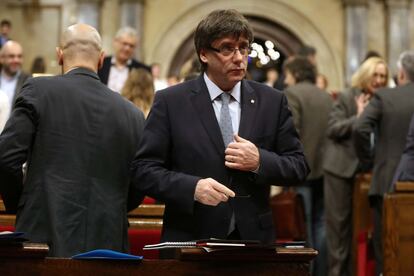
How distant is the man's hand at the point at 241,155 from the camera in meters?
4.04

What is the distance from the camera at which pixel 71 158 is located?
182 inches

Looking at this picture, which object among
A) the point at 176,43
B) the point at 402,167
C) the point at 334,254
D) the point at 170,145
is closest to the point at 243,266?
the point at 170,145

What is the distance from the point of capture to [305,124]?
28.1 feet

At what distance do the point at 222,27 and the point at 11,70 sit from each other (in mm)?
5247

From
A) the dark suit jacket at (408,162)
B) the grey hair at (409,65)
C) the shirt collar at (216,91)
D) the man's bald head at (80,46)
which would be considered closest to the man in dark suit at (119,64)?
the grey hair at (409,65)

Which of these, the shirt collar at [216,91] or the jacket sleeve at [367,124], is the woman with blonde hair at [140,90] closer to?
the jacket sleeve at [367,124]

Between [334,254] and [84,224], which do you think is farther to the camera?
[334,254]

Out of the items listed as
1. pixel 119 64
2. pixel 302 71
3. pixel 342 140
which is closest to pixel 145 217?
pixel 119 64

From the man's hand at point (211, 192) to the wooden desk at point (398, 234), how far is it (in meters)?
2.26

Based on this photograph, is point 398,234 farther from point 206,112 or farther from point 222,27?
point 222,27

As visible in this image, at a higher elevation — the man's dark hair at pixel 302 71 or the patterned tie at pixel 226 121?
the man's dark hair at pixel 302 71

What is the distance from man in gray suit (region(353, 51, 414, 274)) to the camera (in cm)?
730

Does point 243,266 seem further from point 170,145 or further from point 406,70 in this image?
point 406,70

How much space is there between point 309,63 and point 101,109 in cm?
431
